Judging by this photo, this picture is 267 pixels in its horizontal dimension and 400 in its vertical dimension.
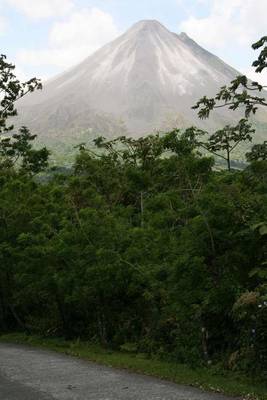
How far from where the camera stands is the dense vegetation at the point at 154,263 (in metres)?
13.5

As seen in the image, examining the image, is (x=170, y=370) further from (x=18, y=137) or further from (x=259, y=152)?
(x=18, y=137)

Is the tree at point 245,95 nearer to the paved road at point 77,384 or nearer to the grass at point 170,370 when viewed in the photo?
the grass at point 170,370

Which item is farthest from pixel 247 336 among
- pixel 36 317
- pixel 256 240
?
pixel 36 317

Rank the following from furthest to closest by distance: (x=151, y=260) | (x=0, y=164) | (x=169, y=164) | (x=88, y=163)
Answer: (x=0, y=164) < (x=88, y=163) < (x=169, y=164) < (x=151, y=260)

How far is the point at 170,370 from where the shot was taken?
13.8m

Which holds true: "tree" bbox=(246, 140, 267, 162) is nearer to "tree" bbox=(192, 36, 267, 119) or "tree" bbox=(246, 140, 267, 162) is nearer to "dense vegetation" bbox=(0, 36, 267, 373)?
"dense vegetation" bbox=(0, 36, 267, 373)

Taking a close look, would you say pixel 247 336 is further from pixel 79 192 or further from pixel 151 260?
pixel 79 192

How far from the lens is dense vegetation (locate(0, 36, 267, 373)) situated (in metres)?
13.5

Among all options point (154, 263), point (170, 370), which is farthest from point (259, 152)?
point (170, 370)

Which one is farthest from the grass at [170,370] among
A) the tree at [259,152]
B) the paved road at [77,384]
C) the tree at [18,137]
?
the tree at [18,137]

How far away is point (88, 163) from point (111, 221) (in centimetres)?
1543

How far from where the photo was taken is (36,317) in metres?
25.1

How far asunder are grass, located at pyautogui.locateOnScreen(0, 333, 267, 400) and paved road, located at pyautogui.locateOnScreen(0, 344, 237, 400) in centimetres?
46

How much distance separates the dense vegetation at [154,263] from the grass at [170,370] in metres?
0.51
